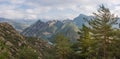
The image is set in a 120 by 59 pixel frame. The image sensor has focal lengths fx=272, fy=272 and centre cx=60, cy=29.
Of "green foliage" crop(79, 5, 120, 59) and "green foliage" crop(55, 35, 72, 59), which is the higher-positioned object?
"green foliage" crop(79, 5, 120, 59)

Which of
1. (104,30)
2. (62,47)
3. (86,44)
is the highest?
(104,30)

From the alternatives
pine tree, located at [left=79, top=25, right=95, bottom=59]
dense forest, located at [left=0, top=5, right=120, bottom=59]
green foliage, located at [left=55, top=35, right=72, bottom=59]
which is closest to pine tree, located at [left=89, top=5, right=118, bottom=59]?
dense forest, located at [left=0, top=5, right=120, bottom=59]

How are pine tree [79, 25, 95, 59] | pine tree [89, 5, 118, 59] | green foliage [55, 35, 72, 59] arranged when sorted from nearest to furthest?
pine tree [89, 5, 118, 59] < pine tree [79, 25, 95, 59] < green foliage [55, 35, 72, 59]

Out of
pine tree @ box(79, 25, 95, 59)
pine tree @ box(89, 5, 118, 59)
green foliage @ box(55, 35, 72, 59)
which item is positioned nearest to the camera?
pine tree @ box(89, 5, 118, 59)

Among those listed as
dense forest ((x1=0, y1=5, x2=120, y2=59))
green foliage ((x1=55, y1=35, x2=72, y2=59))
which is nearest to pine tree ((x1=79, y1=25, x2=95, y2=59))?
dense forest ((x1=0, y1=5, x2=120, y2=59))

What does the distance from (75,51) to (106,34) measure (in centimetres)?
2799

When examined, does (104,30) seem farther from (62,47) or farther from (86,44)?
(62,47)

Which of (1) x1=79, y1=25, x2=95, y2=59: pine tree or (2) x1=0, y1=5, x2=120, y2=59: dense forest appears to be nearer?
(2) x1=0, y1=5, x2=120, y2=59: dense forest

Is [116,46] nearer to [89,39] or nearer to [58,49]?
[89,39]

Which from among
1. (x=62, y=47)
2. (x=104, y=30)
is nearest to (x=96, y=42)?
(x=104, y=30)

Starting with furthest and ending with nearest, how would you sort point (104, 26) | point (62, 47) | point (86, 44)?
1. point (62, 47)
2. point (86, 44)
3. point (104, 26)

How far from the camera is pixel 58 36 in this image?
87.7 metres

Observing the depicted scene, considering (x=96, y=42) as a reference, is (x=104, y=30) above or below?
above

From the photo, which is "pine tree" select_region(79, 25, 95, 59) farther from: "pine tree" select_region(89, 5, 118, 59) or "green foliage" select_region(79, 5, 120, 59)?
"pine tree" select_region(89, 5, 118, 59)
